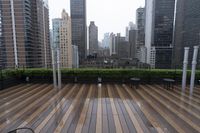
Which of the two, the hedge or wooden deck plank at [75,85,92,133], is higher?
the hedge

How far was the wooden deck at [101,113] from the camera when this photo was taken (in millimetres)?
2674

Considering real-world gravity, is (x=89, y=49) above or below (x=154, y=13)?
below

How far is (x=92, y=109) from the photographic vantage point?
357cm

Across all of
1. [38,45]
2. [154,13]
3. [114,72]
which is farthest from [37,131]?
[38,45]

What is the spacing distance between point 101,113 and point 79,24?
65.2m

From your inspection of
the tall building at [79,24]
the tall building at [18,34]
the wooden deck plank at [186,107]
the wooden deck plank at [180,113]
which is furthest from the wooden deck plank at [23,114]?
the tall building at [79,24]

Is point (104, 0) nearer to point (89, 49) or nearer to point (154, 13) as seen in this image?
point (154, 13)

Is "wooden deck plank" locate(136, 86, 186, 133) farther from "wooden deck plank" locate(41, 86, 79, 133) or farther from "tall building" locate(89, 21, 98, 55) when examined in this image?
"tall building" locate(89, 21, 98, 55)

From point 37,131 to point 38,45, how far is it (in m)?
63.8

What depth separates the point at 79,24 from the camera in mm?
64375

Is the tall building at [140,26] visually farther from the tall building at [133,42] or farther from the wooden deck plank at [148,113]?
the wooden deck plank at [148,113]

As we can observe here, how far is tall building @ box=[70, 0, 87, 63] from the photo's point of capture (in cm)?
6083

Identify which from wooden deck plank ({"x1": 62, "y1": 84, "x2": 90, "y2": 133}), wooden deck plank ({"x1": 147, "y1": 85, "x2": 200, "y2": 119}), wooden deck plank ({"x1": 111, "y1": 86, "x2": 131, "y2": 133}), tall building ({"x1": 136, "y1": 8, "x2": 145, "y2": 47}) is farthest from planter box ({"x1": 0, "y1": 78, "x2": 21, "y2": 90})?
tall building ({"x1": 136, "y1": 8, "x2": 145, "y2": 47})

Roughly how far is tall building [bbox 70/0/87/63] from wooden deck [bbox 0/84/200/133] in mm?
52506
